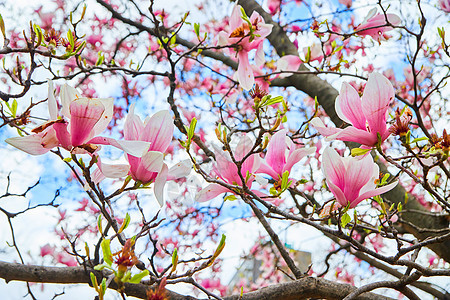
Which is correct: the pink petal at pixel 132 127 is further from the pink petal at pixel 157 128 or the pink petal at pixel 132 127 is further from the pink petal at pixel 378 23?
the pink petal at pixel 378 23

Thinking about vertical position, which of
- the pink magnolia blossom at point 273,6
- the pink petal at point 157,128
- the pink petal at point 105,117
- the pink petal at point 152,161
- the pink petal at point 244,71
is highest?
the pink magnolia blossom at point 273,6

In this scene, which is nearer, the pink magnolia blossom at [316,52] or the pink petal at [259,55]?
the pink petal at [259,55]

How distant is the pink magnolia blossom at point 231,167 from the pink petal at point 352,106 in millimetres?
258

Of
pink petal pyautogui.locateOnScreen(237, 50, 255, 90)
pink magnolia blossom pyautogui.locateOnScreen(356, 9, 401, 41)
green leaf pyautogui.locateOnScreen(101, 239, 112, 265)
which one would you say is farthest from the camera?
pink magnolia blossom pyautogui.locateOnScreen(356, 9, 401, 41)

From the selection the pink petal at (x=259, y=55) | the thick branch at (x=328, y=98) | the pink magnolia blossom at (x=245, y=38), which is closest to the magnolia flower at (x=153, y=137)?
the pink magnolia blossom at (x=245, y=38)

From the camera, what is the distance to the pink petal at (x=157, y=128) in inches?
31.0

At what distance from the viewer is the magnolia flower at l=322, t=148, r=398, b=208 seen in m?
0.86

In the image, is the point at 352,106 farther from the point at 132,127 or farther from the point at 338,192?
the point at 132,127

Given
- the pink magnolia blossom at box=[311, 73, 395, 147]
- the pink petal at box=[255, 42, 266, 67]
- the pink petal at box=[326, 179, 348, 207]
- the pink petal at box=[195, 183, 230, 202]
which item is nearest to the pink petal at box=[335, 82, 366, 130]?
the pink magnolia blossom at box=[311, 73, 395, 147]

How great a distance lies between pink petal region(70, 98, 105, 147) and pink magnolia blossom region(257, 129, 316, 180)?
1.54ft

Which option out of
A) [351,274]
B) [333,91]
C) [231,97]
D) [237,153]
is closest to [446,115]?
[333,91]

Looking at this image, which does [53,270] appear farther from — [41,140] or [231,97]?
[231,97]

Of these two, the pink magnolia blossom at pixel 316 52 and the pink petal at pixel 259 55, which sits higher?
the pink magnolia blossom at pixel 316 52

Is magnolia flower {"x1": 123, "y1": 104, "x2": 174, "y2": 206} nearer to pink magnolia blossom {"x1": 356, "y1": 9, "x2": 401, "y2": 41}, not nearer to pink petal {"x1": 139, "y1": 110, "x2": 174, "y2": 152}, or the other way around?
pink petal {"x1": 139, "y1": 110, "x2": 174, "y2": 152}
